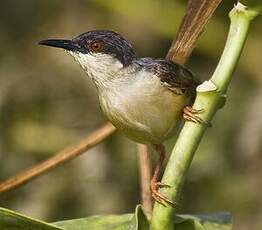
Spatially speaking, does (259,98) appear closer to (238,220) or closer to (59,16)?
(238,220)

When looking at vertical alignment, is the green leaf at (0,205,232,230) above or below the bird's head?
below

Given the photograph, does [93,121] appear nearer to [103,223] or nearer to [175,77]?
[175,77]

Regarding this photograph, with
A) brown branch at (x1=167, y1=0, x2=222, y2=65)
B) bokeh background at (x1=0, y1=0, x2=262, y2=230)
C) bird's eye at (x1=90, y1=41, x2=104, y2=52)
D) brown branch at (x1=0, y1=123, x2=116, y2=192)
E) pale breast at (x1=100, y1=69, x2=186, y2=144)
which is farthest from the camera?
bokeh background at (x1=0, y1=0, x2=262, y2=230)

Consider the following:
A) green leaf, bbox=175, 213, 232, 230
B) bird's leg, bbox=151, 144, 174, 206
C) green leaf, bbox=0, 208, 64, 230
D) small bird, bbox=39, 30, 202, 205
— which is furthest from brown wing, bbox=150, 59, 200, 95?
green leaf, bbox=0, 208, 64, 230

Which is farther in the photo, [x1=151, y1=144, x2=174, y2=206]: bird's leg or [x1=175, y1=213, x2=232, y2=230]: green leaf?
[x1=175, y1=213, x2=232, y2=230]: green leaf

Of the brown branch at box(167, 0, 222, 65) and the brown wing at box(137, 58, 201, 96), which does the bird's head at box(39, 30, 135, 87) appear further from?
the brown branch at box(167, 0, 222, 65)

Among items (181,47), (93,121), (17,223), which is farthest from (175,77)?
(93,121)

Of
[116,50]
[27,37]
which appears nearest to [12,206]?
[27,37]
